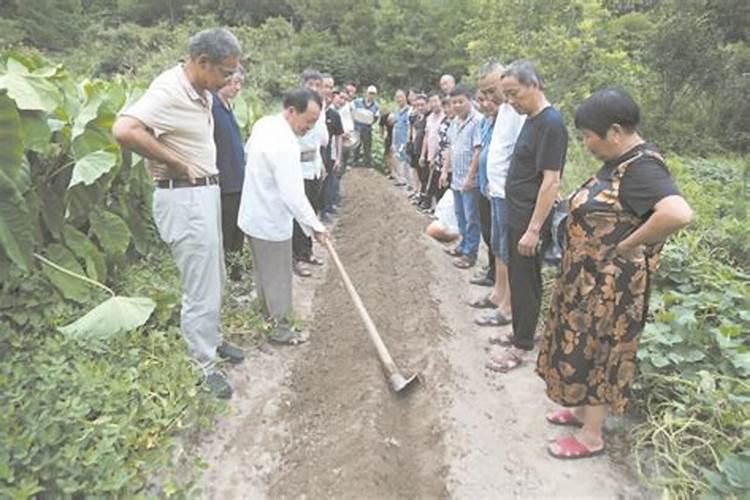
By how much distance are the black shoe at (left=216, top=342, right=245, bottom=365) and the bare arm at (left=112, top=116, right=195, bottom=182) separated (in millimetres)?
1386

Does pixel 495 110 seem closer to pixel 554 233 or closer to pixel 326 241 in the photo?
pixel 554 233

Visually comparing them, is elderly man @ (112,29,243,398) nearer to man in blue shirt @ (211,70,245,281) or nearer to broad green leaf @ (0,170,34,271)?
broad green leaf @ (0,170,34,271)

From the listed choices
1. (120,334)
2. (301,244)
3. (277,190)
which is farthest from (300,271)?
(120,334)

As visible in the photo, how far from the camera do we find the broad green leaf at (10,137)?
111 inches

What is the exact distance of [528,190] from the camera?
3.55 meters

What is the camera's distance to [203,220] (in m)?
3.13

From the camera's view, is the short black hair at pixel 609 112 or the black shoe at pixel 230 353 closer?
the short black hair at pixel 609 112

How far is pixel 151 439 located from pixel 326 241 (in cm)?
161

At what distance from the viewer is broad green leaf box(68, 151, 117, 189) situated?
3203 mm

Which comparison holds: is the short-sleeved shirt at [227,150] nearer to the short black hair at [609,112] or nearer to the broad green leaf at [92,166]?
the broad green leaf at [92,166]

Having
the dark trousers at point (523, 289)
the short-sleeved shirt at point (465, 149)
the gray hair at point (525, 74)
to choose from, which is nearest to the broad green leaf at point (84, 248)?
the dark trousers at point (523, 289)

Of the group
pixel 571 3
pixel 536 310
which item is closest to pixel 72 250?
pixel 536 310

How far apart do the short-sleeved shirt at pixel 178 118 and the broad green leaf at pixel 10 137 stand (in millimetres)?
486

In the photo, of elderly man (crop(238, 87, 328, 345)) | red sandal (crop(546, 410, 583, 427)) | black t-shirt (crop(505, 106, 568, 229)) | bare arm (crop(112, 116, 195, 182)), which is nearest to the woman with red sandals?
red sandal (crop(546, 410, 583, 427))
